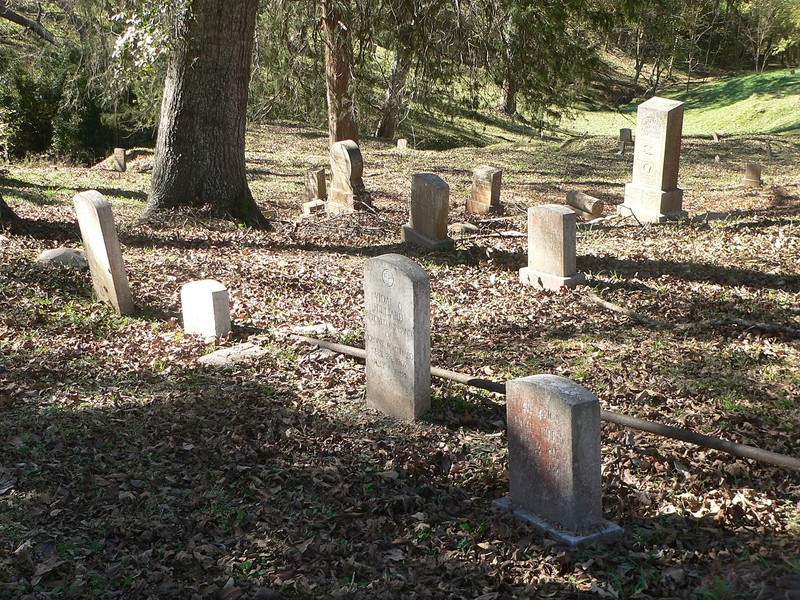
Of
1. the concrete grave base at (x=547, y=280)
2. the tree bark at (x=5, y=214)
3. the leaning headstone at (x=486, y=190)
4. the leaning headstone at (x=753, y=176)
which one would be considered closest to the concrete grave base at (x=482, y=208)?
the leaning headstone at (x=486, y=190)

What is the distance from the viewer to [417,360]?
6711 millimetres

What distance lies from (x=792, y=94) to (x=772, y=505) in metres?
37.2

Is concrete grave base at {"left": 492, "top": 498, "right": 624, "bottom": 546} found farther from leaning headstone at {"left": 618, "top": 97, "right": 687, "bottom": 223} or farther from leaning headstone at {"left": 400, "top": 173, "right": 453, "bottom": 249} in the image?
leaning headstone at {"left": 618, "top": 97, "right": 687, "bottom": 223}

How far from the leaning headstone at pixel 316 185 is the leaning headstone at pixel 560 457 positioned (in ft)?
42.4

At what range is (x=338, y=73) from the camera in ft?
58.5

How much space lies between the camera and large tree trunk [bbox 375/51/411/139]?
17000mm

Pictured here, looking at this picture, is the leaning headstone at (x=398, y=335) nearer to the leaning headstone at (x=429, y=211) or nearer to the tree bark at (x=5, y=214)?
the leaning headstone at (x=429, y=211)

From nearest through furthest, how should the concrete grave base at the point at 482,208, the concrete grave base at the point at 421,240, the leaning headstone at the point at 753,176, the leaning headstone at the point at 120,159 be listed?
1. the concrete grave base at the point at 421,240
2. the concrete grave base at the point at 482,208
3. the leaning headstone at the point at 753,176
4. the leaning headstone at the point at 120,159

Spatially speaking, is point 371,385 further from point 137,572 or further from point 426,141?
point 426,141

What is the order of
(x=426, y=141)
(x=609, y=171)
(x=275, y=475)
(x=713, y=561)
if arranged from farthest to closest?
(x=426, y=141) < (x=609, y=171) < (x=275, y=475) < (x=713, y=561)

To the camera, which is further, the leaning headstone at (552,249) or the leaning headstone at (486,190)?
the leaning headstone at (486,190)

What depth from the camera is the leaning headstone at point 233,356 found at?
8.30 metres

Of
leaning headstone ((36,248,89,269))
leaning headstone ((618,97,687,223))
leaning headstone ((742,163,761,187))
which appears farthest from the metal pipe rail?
leaning headstone ((742,163,761,187))

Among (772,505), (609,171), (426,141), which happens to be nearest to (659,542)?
(772,505)
